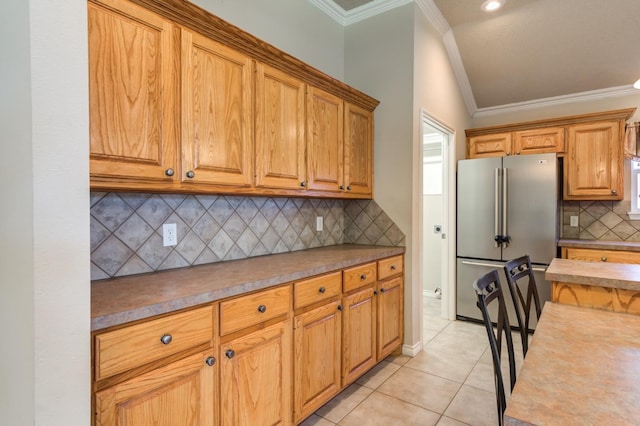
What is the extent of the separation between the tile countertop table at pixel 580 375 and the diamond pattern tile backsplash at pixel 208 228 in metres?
1.63

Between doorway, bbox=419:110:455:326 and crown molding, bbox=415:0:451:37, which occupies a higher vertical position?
crown molding, bbox=415:0:451:37

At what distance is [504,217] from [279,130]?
265 cm

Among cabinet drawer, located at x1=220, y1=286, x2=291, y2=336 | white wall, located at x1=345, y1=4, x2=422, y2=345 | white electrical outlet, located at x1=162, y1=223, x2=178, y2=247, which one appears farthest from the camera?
white wall, located at x1=345, y1=4, x2=422, y2=345

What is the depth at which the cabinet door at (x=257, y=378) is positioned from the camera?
1416mm

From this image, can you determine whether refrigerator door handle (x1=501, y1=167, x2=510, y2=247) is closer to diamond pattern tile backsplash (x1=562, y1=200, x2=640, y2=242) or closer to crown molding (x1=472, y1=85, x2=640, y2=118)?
diamond pattern tile backsplash (x1=562, y1=200, x2=640, y2=242)

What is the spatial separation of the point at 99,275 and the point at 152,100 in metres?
0.82

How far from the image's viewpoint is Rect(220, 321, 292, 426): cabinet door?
1416 mm

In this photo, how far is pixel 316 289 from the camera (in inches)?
74.9

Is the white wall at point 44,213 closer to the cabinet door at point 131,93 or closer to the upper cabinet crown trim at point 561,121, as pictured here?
the cabinet door at point 131,93

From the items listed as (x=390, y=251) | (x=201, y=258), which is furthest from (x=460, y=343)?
(x=201, y=258)

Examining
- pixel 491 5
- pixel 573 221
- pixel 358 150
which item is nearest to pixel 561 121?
pixel 573 221

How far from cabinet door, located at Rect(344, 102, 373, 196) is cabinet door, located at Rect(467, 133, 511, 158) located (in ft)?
6.26

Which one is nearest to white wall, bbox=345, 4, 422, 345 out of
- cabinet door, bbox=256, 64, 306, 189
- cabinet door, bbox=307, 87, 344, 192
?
cabinet door, bbox=307, 87, 344, 192

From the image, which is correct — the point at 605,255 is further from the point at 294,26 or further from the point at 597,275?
the point at 294,26
